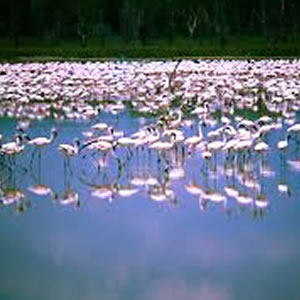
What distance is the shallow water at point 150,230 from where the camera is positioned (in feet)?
23.6

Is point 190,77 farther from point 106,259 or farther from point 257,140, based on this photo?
point 106,259

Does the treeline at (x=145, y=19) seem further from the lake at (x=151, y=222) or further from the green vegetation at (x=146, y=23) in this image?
the lake at (x=151, y=222)

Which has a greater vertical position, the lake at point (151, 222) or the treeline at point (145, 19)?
the treeline at point (145, 19)

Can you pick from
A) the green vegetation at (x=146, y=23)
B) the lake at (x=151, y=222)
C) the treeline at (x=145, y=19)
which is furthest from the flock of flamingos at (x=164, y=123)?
the treeline at (x=145, y=19)

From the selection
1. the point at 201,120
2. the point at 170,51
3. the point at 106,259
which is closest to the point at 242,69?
the point at 201,120

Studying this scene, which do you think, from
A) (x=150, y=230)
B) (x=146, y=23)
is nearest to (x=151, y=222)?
(x=150, y=230)

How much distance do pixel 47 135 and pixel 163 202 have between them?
213 inches

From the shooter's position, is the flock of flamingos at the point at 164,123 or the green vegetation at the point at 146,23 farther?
the green vegetation at the point at 146,23

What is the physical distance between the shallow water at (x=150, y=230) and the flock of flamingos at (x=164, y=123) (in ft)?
Answer: 0.18

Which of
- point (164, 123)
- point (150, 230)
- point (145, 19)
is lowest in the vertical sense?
point (150, 230)

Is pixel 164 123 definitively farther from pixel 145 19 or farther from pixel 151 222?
pixel 145 19

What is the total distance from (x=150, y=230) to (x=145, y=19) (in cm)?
4961

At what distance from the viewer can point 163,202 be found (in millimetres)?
9758

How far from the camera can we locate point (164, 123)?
14086 millimetres
